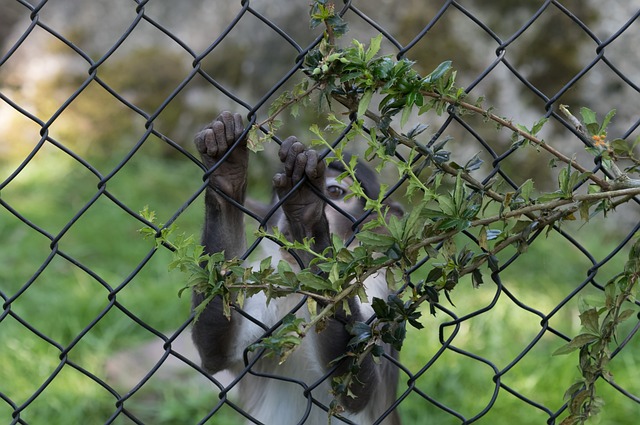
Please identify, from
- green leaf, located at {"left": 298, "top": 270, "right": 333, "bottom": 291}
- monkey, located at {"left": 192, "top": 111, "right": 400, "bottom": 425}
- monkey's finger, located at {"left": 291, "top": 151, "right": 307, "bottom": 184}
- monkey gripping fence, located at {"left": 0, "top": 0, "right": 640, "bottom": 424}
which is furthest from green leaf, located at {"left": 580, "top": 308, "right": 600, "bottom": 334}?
monkey's finger, located at {"left": 291, "top": 151, "right": 307, "bottom": 184}

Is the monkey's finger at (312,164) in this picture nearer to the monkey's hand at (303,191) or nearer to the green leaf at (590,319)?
the monkey's hand at (303,191)

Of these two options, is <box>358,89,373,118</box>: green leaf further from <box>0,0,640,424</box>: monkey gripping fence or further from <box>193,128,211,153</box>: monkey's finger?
<box>193,128,211,153</box>: monkey's finger

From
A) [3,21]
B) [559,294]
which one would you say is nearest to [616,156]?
[559,294]

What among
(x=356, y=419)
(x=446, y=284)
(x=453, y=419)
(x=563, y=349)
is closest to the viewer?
(x=446, y=284)

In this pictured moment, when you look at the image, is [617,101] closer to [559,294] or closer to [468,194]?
[559,294]

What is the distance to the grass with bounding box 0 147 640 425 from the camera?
4.25 m

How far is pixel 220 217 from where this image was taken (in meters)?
2.63

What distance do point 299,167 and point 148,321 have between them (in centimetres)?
312

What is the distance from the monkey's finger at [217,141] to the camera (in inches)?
91.4

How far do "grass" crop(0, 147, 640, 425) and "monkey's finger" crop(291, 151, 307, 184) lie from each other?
90 centimetres

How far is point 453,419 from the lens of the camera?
4.27m

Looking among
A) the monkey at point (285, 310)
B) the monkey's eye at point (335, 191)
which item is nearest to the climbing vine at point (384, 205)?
the monkey at point (285, 310)

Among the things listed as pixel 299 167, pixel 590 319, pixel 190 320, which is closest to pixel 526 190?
pixel 590 319

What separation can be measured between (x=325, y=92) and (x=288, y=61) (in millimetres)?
5660
